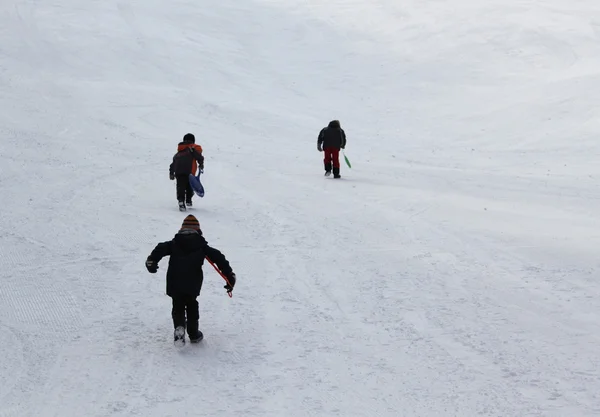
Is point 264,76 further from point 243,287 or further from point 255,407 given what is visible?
point 255,407

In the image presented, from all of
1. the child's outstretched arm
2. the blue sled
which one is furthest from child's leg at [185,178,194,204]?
the child's outstretched arm

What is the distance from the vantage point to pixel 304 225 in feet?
44.6

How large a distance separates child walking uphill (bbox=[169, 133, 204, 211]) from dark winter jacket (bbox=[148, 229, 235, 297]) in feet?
23.1

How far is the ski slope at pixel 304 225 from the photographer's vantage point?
682 cm

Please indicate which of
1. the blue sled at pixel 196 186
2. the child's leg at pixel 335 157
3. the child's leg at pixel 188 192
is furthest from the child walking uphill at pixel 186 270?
the child's leg at pixel 335 157

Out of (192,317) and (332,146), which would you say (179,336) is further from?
(332,146)

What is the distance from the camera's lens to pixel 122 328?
26.9 feet

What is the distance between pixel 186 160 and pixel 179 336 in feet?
24.8

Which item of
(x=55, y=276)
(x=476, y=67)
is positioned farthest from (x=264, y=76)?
(x=55, y=276)

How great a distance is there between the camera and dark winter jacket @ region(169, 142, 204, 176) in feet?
48.2

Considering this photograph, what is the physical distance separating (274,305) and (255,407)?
112 inches

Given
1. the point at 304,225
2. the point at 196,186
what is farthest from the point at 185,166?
the point at 304,225

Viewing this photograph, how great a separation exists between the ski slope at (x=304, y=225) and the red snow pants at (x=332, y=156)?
0.66 m

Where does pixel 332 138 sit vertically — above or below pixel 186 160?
above
